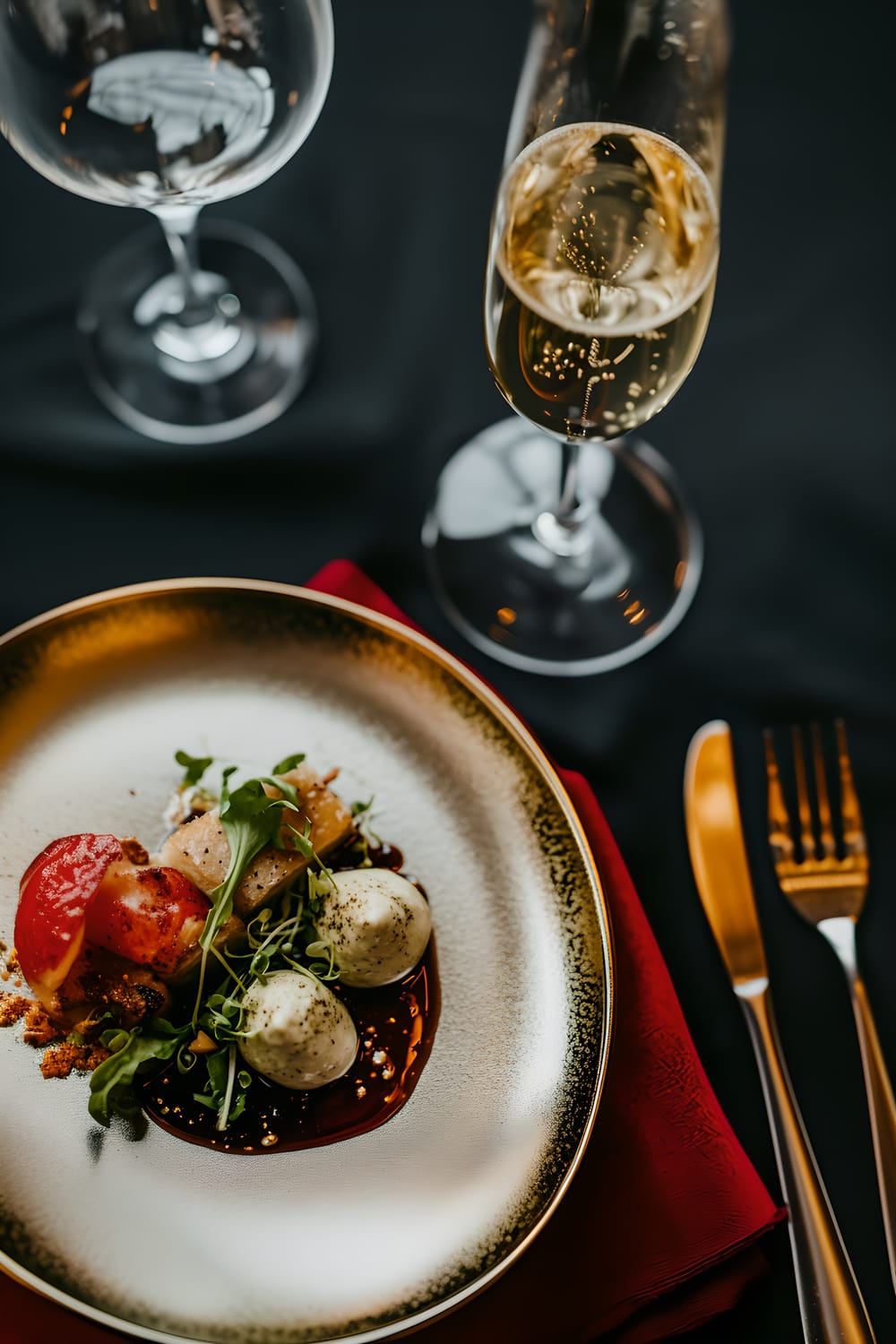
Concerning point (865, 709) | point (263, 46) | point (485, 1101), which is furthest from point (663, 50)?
point (485, 1101)

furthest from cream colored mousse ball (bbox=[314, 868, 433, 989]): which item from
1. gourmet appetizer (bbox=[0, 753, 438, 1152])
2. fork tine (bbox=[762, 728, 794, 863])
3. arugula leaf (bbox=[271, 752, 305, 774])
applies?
fork tine (bbox=[762, 728, 794, 863])

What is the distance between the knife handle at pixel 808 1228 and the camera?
1.18m

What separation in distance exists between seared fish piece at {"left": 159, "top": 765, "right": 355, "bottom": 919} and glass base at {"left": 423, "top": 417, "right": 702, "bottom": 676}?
0.39 meters

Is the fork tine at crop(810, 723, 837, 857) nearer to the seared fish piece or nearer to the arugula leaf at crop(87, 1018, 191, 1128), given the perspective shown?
the seared fish piece

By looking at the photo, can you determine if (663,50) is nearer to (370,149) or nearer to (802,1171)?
(370,149)

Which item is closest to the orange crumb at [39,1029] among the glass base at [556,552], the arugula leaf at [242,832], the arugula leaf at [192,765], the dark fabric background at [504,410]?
the arugula leaf at [242,832]

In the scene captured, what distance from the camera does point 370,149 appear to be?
5.45ft

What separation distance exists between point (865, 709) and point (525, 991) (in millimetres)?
597

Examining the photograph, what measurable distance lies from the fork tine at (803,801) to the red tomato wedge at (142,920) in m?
0.70

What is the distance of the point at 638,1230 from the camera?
1.18 metres

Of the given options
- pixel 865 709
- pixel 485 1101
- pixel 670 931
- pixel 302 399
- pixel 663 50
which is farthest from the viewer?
pixel 302 399

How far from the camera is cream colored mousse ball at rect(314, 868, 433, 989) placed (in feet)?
3.82

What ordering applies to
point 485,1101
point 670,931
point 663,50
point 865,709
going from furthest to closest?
point 865,709 → point 670,931 → point 485,1101 → point 663,50

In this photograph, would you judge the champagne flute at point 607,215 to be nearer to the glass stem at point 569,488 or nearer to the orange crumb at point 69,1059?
the glass stem at point 569,488
